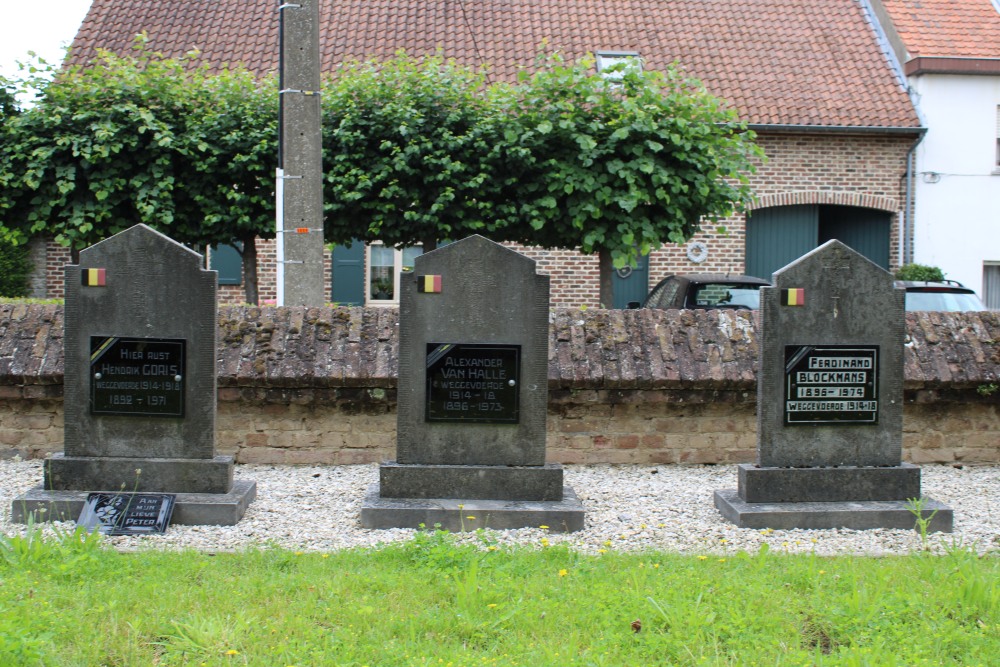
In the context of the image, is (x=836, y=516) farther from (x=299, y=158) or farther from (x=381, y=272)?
(x=381, y=272)

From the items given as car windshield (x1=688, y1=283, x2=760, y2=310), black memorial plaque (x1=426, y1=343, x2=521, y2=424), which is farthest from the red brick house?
black memorial plaque (x1=426, y1=343, x2=521, y2=424)

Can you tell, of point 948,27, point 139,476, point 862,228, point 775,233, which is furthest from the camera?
point 862,228

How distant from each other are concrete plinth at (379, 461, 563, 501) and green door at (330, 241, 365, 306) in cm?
1245

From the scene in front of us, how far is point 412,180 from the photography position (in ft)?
37.4

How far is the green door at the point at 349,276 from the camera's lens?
701 inches

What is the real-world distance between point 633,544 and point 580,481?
1.59m

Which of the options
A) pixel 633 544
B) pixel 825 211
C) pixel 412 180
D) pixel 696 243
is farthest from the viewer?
pixel 825 211

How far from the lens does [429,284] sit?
5633mm

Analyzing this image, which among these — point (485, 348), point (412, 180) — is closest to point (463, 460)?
point (485, 348)

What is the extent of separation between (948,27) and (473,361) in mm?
16413

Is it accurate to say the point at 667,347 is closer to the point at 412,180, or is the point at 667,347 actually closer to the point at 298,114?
the point at 298,114

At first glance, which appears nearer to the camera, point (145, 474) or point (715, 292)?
point (145, 474)

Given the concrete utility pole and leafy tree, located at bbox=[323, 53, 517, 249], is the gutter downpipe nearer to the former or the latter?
leafy tree, located at bbox=[323, 53, 517, 249]

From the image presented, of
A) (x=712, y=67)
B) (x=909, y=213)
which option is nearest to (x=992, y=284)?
(x=909, y=213)
